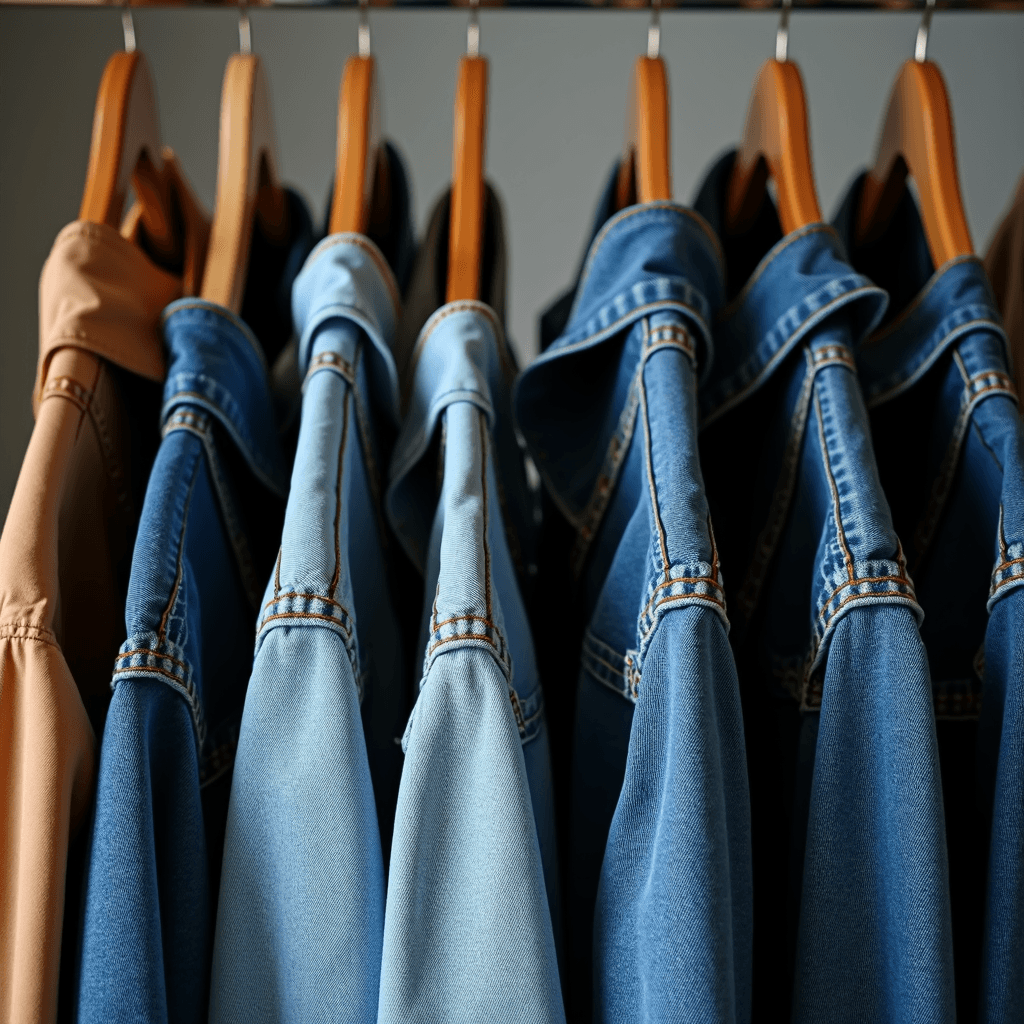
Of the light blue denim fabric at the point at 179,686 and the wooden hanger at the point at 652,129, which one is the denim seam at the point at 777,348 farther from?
the light blue denim fabric at the point at 179,686

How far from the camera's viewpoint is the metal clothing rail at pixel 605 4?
0.67 metres

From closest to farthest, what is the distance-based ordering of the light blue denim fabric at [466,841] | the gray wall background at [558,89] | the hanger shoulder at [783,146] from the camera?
the light blue denim fabric at [466,841] < the hanger shoulder at [783,146] < the gray wall background at [558,89]

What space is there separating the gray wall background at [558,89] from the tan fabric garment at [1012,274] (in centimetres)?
59

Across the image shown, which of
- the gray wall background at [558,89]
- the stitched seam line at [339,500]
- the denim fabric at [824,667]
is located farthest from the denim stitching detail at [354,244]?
the gray wall background at [558,89]

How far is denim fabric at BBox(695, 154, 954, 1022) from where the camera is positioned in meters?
0.43

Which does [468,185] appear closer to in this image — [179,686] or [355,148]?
[355,148]

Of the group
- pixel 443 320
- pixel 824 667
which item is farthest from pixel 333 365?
pixel 824 667

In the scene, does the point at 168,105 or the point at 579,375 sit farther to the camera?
the point at 168,105

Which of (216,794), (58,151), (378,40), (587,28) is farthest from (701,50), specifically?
(216,794)

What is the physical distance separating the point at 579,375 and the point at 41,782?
14.8 inches

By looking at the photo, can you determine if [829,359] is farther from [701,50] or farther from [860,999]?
[701,50]

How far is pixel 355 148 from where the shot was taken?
0.66m

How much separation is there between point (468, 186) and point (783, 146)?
205 mm

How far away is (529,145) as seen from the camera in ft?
4.14
